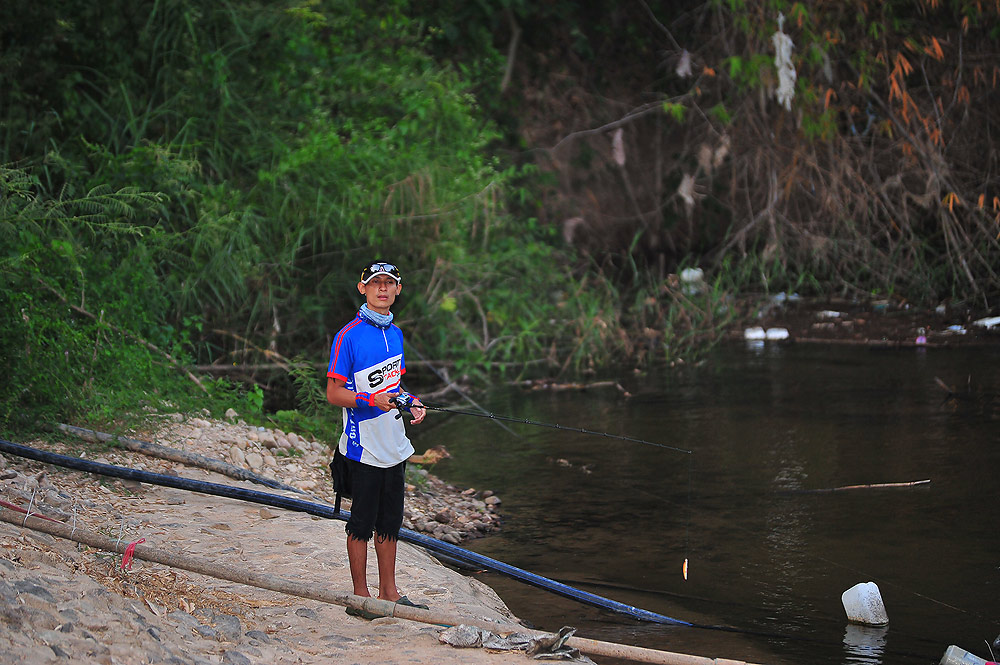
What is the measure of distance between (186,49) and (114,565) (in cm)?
576

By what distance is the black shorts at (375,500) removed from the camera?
13.2 ft

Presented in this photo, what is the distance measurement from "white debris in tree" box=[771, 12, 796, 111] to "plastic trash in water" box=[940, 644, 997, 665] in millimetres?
8487

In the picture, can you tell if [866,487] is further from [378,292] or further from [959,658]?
[378,292]

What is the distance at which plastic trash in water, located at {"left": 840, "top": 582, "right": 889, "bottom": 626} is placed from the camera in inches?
175

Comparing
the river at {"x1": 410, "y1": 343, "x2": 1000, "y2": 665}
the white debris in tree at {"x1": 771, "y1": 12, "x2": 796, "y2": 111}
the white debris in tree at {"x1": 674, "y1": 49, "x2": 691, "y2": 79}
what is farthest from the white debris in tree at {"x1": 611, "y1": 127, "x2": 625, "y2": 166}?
the river at {"x1": 410, "y1": 343, "x2": 1000, "y2": 665}

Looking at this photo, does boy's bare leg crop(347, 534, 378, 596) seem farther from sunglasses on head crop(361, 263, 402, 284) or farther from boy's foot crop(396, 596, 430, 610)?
sunglasses on head crop(361, 263, 402, 284)

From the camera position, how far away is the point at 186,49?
8812 millimetres

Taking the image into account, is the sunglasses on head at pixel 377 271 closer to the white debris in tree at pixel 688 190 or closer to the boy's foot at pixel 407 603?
the boy's foot at pixel 407 603

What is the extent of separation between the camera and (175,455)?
5664 millimetres

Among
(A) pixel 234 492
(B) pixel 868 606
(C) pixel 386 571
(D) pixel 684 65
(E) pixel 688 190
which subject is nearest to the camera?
(C) pixel 386 571

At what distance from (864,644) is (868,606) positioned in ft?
0.62

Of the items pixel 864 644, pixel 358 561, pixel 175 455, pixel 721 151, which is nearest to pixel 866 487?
pixel 864 644

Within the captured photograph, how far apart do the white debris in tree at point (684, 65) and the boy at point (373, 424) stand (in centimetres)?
Result: 916

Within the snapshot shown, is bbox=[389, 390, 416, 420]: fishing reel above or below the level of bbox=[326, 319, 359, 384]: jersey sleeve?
below
